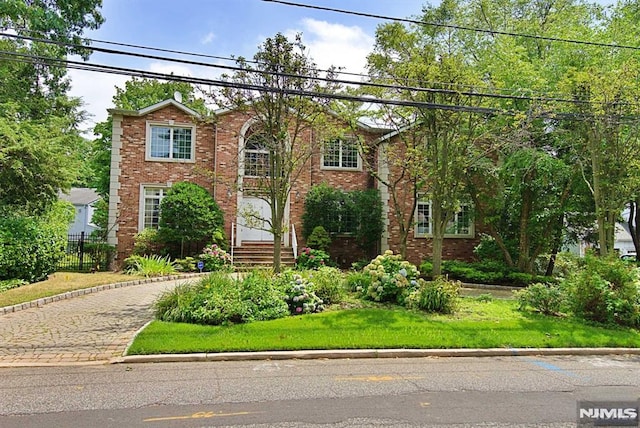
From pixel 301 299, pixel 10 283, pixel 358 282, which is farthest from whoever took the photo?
pixel 10 283

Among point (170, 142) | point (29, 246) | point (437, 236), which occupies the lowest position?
point (29, 246)

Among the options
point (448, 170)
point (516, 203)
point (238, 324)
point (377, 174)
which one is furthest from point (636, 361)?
point (377, 174)

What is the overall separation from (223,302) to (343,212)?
10.7 metres

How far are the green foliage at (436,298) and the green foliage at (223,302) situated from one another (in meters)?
3.12

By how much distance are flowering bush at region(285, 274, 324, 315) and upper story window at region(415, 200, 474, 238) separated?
11.0m

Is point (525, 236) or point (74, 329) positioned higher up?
point (525, 236)

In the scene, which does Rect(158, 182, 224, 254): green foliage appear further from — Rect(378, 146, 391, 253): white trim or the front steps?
Rect(378, 146, 391, 253): white trim

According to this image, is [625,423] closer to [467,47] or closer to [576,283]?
[576,283]

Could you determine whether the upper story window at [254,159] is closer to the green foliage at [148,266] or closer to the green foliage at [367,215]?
the green foliage at [367,215]

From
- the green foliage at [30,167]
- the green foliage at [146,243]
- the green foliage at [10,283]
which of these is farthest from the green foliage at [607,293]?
the green foliage at [30,167]

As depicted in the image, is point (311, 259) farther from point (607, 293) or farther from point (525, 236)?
point (607, 293)

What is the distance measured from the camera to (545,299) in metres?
Result: 10.4

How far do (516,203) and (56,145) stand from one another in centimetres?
1682

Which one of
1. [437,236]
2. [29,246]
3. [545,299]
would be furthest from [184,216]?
[545,299]
